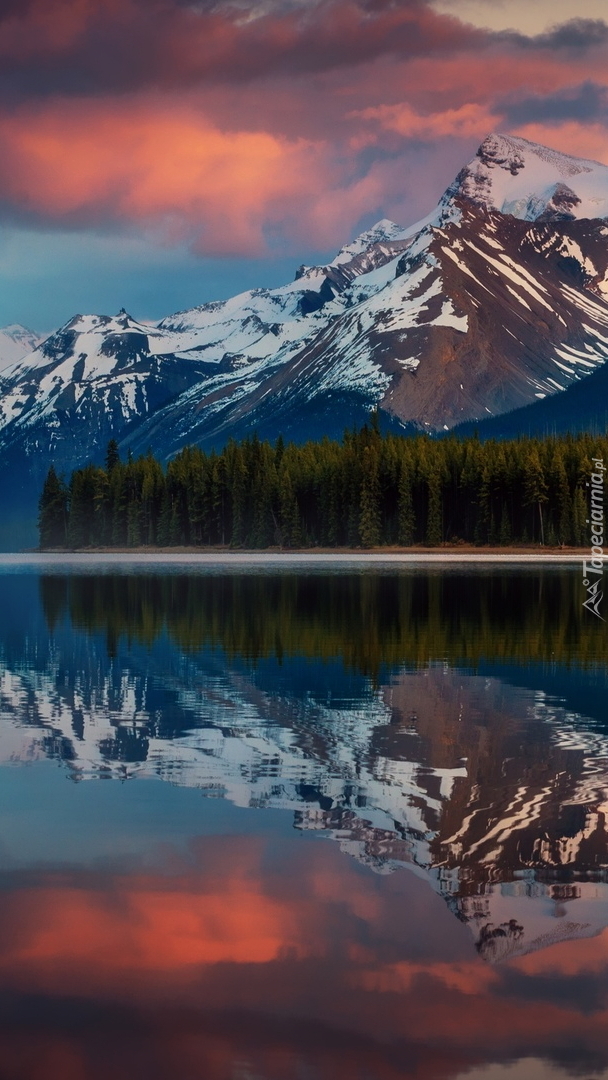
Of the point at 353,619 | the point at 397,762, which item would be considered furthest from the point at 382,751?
the point at 353,619

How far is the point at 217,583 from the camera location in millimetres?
115000

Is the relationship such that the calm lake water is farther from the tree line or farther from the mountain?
the tree line

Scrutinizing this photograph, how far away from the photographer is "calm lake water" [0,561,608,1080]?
14.6 m

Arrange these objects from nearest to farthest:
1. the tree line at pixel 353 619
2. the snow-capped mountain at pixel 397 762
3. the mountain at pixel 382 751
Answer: the snow-capped mountain at pixel 397 762 → the mountain at pixel 382 751 → the tree line at pixel 353 619

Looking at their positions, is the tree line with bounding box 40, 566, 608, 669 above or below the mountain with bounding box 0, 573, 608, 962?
above

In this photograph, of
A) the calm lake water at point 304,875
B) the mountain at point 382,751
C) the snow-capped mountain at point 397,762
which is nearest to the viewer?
the calm lake water at point 304,875

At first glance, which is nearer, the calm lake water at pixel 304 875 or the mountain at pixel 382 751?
the calm lake water at pixel 304 875

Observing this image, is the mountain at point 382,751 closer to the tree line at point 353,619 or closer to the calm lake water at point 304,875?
the calm lake water at point 304,875

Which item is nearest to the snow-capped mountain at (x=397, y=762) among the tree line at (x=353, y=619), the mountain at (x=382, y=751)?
the mountain at (x=382, y=751)

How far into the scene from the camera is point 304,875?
801 inches

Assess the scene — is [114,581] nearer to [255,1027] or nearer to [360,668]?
[360,668]

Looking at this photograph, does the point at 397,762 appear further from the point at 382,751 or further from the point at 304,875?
the point at 304,875

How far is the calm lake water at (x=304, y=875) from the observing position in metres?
14.6

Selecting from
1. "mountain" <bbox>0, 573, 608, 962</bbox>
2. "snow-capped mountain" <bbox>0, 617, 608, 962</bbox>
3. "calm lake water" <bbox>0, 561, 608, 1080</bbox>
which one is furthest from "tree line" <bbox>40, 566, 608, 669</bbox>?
"calm lake water" <bbox>0, 561, 608, 1080</bbox>
